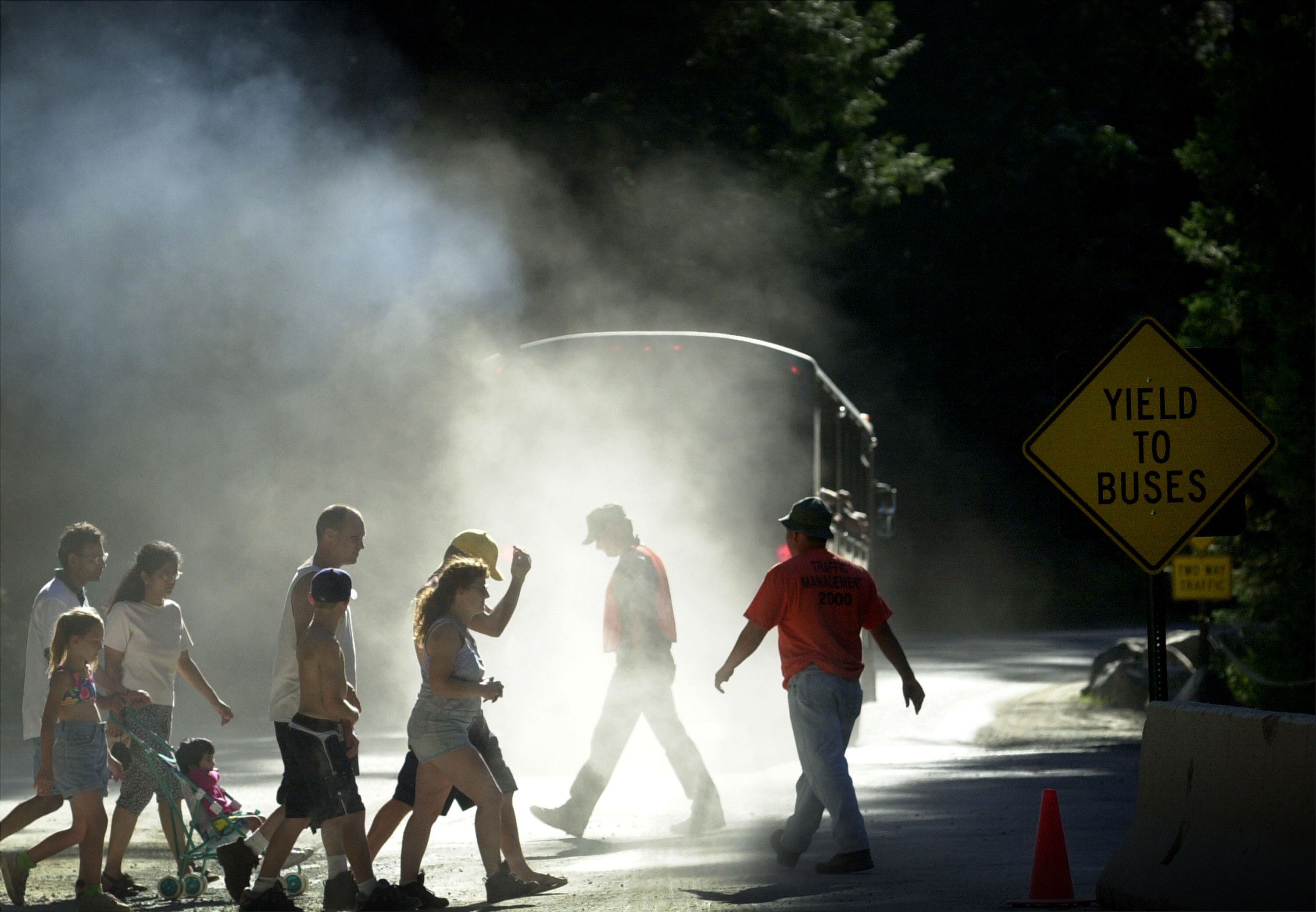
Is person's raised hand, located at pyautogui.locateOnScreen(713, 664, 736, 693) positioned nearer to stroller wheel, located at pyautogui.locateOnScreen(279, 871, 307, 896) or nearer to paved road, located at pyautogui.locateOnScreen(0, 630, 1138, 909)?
paved road, located at pyautogui.locateOnScreen(0, 630, 1138, 909)

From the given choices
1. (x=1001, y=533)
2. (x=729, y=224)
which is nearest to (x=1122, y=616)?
(x=1001, y=533)

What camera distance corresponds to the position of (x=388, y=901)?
6.62 meters

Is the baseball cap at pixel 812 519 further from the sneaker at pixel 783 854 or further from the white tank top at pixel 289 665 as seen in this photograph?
the white tank top at pixel 289 665

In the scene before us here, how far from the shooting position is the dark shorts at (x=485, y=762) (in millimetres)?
7105

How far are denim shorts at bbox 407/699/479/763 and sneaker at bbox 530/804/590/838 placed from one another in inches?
81.2

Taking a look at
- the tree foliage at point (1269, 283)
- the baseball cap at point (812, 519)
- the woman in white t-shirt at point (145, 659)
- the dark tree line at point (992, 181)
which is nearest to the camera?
the woman in white t-shirt at point (145, 659)

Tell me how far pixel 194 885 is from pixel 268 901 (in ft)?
1.95

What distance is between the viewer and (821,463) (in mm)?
13969

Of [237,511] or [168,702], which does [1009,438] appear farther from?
[168,702]

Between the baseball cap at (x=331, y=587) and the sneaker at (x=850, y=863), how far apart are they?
229 cm

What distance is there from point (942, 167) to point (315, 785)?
18.8 meters

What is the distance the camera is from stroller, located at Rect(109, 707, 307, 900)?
7.29 meters

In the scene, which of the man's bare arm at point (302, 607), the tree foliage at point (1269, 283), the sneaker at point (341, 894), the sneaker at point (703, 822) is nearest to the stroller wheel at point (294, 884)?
the sneaker at point (341, 894)

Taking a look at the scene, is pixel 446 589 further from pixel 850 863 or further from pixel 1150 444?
pixel 1150 444
